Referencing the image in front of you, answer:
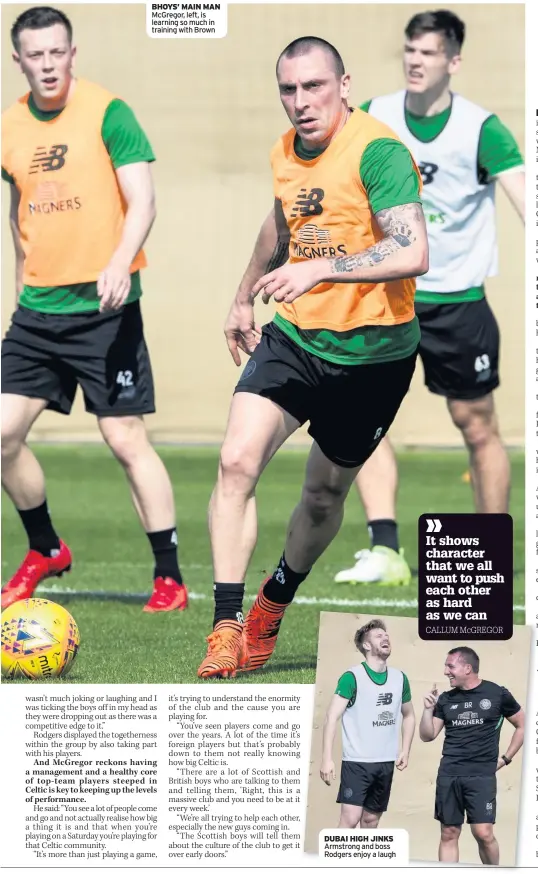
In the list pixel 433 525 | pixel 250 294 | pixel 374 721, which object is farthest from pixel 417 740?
pixel 250 294

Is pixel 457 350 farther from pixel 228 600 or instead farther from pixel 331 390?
pixel 228 600

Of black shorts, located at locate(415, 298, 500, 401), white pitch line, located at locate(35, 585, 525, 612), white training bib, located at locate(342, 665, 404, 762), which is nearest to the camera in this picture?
white training bib, located at locate(342, 665, 404, 762)

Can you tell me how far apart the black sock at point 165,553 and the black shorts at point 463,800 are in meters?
2.64

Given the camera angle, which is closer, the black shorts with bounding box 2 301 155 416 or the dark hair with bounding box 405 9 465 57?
the black shorts with bounding box 2 301 155 416

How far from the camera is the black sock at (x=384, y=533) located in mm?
8117

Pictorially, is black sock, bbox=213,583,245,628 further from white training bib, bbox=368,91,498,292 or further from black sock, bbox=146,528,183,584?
white training bib, bbox=368,91,498,292

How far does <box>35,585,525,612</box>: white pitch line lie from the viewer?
7.41 m

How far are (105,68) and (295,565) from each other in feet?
19.0

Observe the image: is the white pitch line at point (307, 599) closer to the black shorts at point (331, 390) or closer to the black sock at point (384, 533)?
the black sock at point (384, 533)

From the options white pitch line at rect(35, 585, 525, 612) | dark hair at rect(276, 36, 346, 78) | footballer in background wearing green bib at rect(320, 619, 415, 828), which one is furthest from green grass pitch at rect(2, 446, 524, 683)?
dark hair at rect(276, 36, 346, 78)

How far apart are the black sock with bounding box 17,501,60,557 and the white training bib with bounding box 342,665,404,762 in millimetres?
2813

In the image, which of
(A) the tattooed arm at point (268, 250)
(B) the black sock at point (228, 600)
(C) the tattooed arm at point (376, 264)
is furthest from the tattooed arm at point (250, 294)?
(B) the black sock at point (228, 600)

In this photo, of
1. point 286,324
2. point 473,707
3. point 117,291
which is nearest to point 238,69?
point 117,291

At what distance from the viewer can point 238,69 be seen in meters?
10.9
